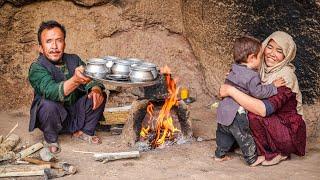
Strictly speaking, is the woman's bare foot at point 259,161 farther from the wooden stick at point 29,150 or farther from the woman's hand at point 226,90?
the wooden stick at point 29,150

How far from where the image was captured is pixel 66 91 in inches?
205

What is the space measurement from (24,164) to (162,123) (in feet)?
5.08

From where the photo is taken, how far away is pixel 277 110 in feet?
16.6

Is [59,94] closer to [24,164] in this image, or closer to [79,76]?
[79,76]

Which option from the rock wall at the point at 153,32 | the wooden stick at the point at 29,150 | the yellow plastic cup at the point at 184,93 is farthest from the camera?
the yellow plastic cup at the point at 184,93

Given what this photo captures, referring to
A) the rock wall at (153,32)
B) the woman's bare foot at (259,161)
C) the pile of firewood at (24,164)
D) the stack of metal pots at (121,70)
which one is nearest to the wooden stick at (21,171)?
the pile of firewood at (24,164)

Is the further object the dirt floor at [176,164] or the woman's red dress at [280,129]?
the woman's red dress at [280,129]

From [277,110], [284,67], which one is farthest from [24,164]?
[284,67]

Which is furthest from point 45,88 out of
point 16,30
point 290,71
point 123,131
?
point 290,71

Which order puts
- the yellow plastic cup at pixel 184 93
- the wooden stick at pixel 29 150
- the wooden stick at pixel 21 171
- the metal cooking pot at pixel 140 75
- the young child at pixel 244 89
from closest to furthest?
1. the wooden stick at pixel 21 171
2. the young child at pixel 244 89
3. the metal cooking pot at pixel 140 75
4. the wooden stick at pixel 29 150
5. the yellow plastic cup at pixel 184 93

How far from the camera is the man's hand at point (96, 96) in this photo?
557cm

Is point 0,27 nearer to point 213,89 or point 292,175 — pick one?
point 213,89

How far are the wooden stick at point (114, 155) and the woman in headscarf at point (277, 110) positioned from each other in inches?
43.0

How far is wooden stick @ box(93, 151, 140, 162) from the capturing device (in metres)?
5.04
